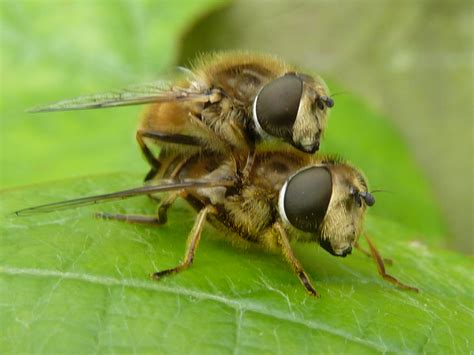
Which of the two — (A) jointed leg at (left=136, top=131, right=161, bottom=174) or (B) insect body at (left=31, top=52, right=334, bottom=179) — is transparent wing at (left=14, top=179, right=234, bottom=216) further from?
(A) jointed leg at (left=136, top=131, right=161, bottom=174)

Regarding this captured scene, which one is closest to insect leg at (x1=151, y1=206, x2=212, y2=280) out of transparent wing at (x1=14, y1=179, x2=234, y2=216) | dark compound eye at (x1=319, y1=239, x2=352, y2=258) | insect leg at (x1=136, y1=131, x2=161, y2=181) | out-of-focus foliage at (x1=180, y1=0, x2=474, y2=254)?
transparent wing at (x1=14, y1=179, x2=234, y2=216)

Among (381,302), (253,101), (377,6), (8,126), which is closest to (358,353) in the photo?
(381,302)

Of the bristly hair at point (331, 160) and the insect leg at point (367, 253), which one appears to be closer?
the bristly hair at point (331, 160)

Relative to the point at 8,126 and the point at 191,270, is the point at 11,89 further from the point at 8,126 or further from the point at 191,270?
the point at 191,270

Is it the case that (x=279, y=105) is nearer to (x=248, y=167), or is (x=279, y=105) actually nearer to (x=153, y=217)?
(x=248, y=167)

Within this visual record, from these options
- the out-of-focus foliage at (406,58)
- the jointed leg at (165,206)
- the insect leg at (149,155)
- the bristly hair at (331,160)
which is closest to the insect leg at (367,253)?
the bristly hair at (331,160)

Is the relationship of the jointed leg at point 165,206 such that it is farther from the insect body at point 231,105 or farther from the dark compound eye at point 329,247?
the dark compound eye at point 329,247
